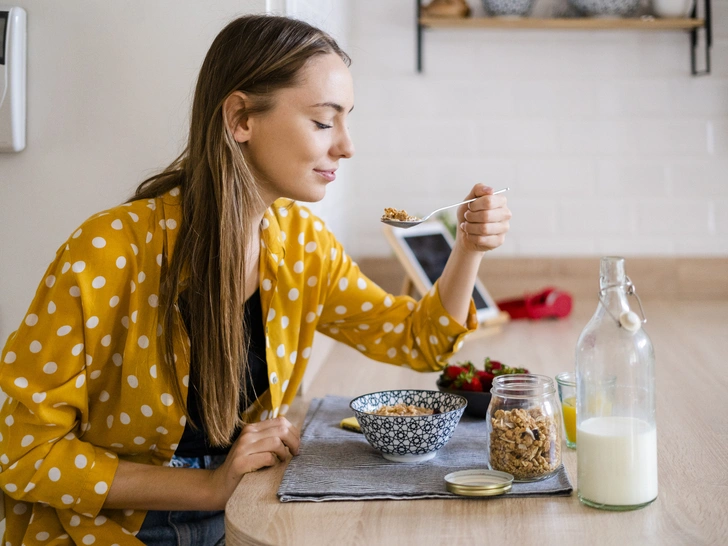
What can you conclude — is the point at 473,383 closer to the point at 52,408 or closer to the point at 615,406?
the point at 615,406

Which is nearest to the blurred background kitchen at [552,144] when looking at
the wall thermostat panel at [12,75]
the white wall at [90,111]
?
the white wall at [90,111]

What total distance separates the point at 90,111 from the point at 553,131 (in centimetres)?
143

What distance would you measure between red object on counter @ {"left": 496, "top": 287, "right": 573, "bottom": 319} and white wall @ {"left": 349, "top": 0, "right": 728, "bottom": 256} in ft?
0.73

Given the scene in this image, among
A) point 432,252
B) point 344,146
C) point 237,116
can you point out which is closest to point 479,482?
point 344,146

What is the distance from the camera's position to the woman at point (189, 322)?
1.07 meters

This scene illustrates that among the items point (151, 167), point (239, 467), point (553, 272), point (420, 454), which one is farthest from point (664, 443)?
point (553, 272)

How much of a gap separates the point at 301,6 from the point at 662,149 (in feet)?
4.33

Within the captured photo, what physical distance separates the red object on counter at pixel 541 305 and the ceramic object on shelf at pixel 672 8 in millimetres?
816

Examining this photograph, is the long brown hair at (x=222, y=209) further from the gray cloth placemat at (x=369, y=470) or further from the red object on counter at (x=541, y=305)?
the red object on counter at (x=541, y=305)

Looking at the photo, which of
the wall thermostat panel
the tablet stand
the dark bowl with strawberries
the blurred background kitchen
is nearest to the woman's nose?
the dark bowl with strawberries

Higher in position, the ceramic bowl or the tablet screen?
the tablet screen

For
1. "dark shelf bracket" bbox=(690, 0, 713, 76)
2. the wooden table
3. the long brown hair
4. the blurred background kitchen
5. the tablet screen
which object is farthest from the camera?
the blurred background kitchen

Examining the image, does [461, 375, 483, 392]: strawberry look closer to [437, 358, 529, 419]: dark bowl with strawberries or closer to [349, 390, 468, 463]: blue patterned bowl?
[437, 358, 529, 419]: dark bowl with strawberries

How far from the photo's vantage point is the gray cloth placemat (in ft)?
2.98
